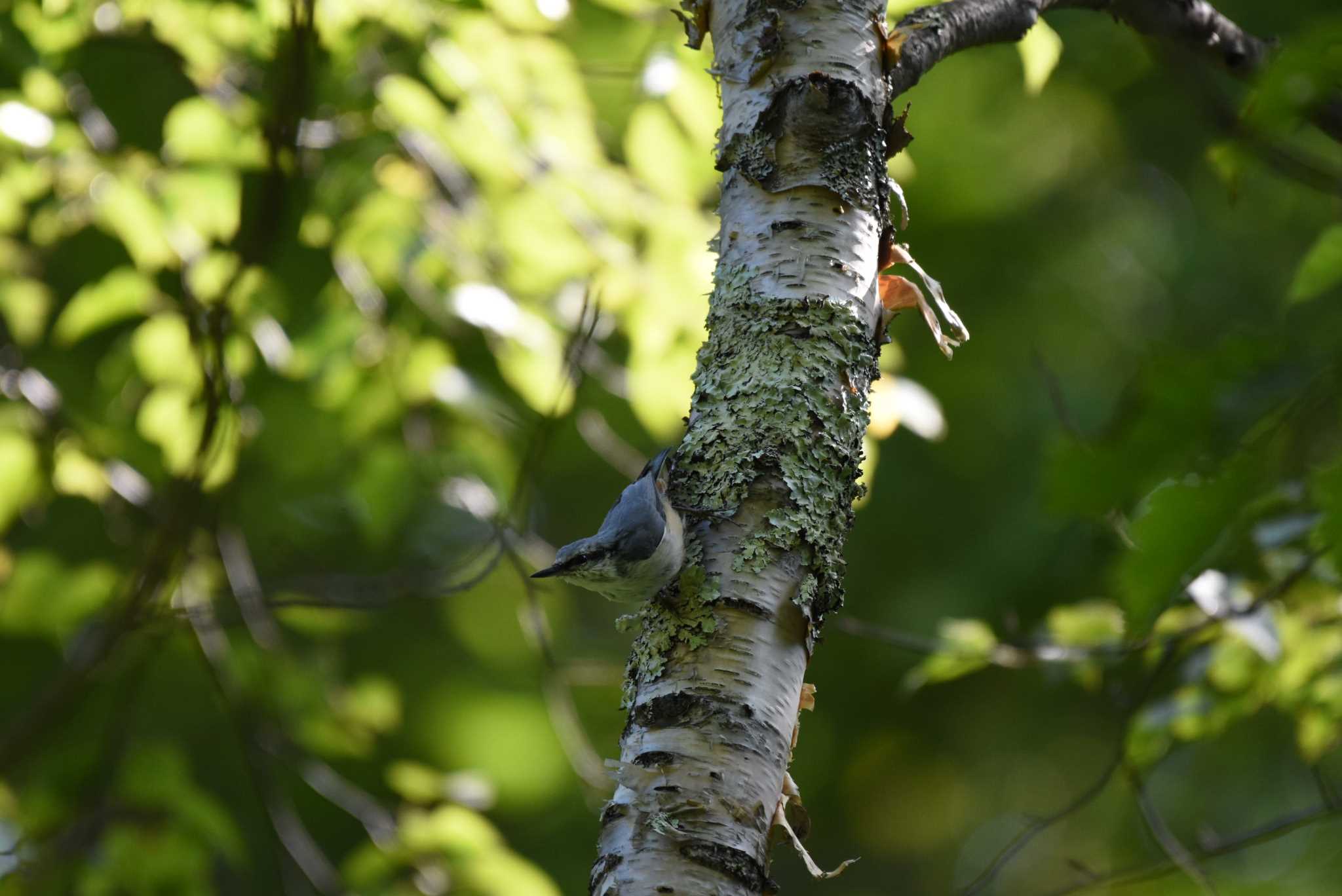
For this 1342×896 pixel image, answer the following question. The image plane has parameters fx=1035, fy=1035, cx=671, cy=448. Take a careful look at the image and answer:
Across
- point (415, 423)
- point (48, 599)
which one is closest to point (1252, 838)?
point (415, 423)

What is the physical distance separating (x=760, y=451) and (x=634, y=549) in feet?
0.54

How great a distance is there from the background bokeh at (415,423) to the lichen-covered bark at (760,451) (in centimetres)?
23

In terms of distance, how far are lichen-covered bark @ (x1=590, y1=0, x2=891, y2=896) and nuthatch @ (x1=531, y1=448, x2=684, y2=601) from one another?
0.02 m

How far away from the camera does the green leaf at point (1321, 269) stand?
3.29ft

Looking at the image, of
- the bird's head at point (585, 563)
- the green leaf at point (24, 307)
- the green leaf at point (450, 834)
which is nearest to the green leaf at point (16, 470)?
the green leaf at point (24, 307)

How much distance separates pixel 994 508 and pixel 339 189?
3271 mm

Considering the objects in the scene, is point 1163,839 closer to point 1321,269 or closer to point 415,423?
point 1321,269

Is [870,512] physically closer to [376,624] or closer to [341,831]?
[376,624]

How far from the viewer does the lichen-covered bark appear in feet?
2.89

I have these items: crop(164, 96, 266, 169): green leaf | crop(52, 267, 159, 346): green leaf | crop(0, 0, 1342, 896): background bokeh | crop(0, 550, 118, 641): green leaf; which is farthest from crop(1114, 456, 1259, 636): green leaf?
crop(0, 550, 118, 641): green leaf

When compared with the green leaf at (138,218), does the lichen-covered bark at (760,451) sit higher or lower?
lower

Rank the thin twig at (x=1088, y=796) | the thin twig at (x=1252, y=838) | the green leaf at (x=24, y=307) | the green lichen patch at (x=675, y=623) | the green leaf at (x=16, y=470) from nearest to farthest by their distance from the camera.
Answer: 1. the green lichen patch at (x=675, y=623)
2. the thin twig at (x=1088, y=796)
3. the thin twig at (x=1252, y=838)
4. the green leaf at (x=16, y=470)
5. the green leaf at (x=24, y=307)

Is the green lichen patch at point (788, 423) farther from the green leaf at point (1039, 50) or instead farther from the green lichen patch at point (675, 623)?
the green leaf at point (1039, 50)

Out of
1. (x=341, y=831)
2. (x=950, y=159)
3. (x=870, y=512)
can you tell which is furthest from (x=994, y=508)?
(x=341, y=831)
